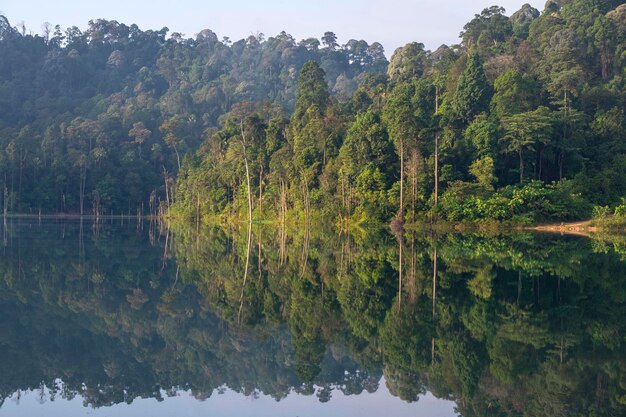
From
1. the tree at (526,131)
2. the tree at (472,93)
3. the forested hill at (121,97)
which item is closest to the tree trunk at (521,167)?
the tree at (526,131)

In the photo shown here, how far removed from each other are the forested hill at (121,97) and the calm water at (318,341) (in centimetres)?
6908

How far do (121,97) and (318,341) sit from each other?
418ft

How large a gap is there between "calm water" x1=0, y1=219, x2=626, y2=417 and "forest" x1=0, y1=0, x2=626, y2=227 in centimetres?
2788

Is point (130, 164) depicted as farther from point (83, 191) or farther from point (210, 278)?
point (210, 278)

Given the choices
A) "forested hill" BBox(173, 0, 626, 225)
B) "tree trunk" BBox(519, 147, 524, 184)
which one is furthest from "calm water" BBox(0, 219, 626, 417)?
"tree trunk" BBox(519, 147, 524, 184)

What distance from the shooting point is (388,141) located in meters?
52.9

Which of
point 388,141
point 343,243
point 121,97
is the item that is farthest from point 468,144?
point 121,97

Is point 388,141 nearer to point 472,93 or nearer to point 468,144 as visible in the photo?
point 468,144

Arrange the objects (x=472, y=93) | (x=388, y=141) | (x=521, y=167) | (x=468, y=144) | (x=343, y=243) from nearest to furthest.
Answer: (x=343, y=243) < (x=521, y=167) < (x=468, y=144) < (x=388, y=141) < (x=472, y=93)

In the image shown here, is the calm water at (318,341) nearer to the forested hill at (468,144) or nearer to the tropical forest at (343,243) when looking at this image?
the tropical forest at (343,243)

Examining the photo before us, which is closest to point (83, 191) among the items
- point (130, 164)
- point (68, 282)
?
point (130, 164)

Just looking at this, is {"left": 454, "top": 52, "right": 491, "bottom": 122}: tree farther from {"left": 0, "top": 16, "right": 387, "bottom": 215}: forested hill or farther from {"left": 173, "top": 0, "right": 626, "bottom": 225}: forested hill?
{"left": 0, "top": 16, "right": 387, "bottom": 215}: forested hill

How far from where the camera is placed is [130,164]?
328 ft

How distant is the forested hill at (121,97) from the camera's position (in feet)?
312
